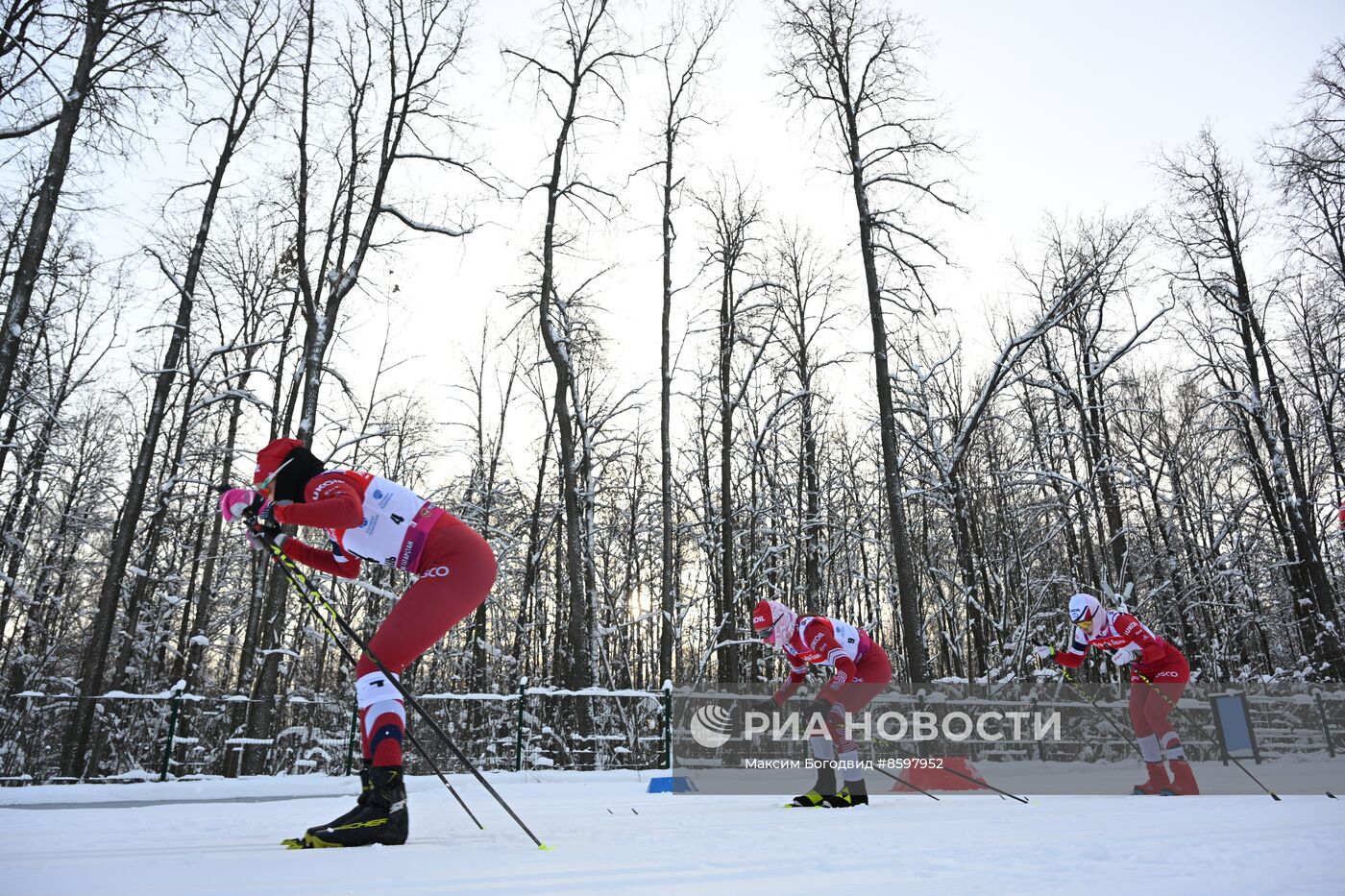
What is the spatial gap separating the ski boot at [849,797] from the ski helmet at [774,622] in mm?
1228

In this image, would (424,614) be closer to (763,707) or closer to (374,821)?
(374,821)

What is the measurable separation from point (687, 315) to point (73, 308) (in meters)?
12.8

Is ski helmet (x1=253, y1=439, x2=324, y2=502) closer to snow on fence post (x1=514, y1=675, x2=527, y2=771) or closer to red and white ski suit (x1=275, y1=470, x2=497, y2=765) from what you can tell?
red and white ski suit (x1=275, y1=470, x2=497, y2=765)

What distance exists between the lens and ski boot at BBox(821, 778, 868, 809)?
609 centimetres

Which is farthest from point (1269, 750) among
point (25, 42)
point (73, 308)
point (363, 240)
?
point (73, 308)

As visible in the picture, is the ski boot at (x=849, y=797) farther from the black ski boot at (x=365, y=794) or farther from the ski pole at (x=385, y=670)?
the black ski boot at (x=365, y=794)

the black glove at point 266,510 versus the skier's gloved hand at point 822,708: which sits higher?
the black glove at point 266,510

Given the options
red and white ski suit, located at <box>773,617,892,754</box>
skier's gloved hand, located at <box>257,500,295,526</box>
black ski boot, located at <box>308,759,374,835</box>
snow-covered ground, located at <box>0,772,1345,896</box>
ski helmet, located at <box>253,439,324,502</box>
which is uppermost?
ski helmet, located at <box>253,439,324,502</box>

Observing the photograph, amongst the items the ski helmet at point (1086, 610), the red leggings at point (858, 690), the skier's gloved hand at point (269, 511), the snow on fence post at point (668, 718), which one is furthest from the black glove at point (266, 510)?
the snow on fence post at point (668, 718)

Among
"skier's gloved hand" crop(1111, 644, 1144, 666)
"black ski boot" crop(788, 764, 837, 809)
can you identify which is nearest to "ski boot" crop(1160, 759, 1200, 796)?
"skier's gloved hand" crop(1111, 644, 1144, 666)

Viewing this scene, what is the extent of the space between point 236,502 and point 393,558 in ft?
2.50

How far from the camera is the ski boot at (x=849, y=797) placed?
6094 millimetres

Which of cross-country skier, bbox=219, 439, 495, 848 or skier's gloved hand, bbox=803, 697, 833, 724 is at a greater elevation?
cross-country skier, bbox=219, 439, 495, 848

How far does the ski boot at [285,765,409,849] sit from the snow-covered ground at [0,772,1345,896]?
0.49 ft
